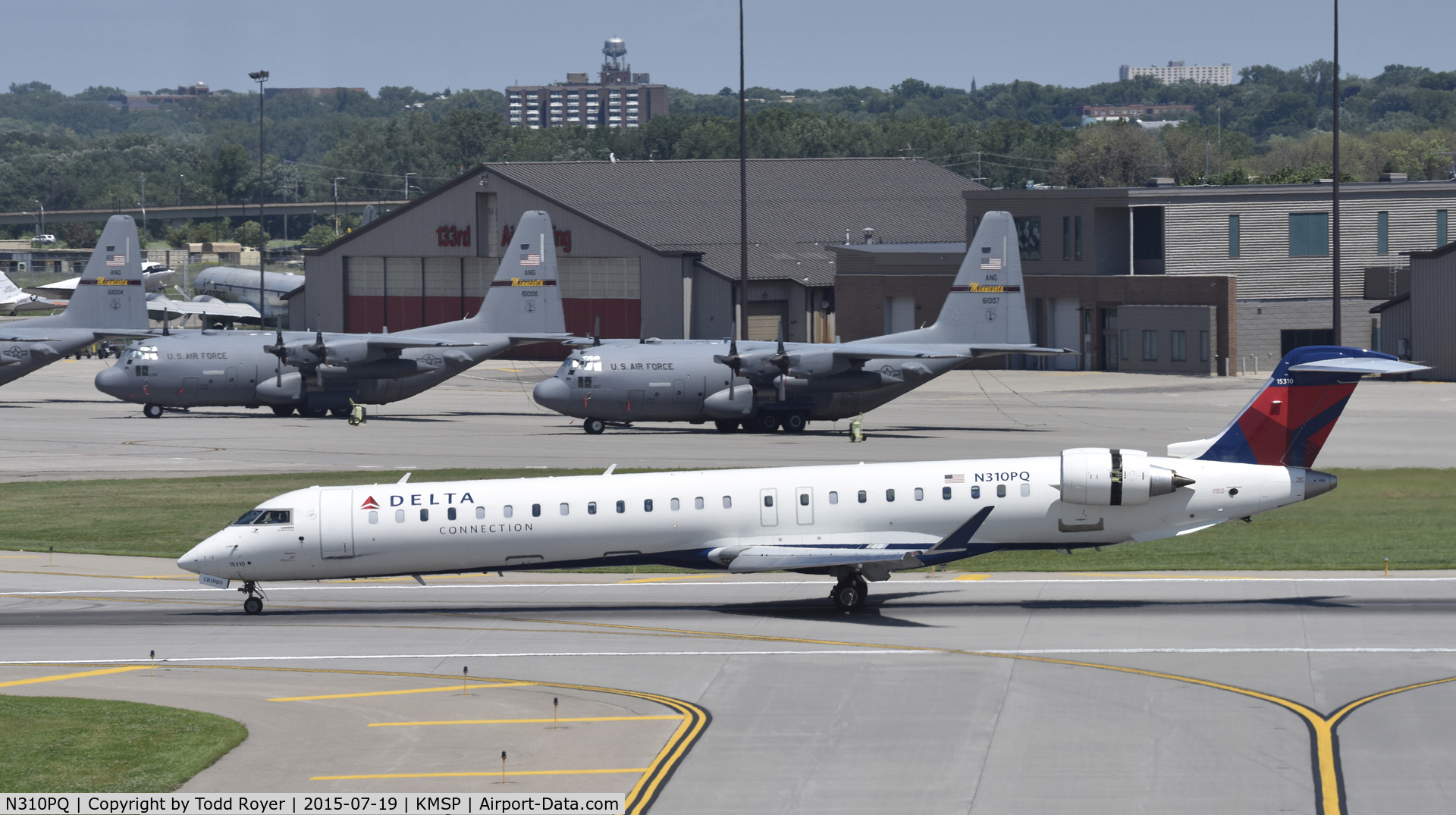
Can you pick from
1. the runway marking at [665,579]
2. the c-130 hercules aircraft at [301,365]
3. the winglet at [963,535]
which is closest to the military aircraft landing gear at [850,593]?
the winglet at [963,535]

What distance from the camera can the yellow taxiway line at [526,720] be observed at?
2516 cm

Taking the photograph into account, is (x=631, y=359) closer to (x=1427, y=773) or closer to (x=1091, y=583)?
(x=1091, y=583)

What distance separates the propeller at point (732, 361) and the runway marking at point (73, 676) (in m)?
38.8

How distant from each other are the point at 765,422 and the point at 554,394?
8.84 metres

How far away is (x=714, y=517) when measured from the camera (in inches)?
1312

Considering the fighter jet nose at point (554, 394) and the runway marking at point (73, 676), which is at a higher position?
the fighter jet nose at point (554, 394)

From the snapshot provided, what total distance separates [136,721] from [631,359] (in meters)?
43.6

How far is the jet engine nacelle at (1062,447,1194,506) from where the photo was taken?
32375 mm

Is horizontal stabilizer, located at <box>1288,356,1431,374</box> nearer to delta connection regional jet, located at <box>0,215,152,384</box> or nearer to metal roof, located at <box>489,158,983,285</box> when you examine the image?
delta connection regional jet, located at <box>0,215,152,384</box>

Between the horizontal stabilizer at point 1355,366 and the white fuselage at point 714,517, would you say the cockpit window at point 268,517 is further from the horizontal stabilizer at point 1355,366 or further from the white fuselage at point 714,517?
the horizontal stabilizer at point 1355,366

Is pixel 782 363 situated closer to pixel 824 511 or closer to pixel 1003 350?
pixel 1003 350

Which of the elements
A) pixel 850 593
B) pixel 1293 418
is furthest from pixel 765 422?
pixel 1293 418

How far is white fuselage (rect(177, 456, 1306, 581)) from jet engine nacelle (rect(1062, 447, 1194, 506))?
0.88 ft

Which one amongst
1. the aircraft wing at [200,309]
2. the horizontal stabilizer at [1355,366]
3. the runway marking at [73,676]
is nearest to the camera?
the runway marking at [73,676]
